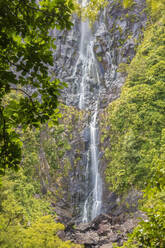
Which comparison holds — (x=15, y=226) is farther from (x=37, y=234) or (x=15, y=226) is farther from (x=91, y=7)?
(x=91, y=7)

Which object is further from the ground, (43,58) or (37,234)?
(43,58)

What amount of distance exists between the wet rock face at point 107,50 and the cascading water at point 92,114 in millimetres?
333

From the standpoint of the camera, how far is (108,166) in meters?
14.9

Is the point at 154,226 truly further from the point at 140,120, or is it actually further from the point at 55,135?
the point at 55,135

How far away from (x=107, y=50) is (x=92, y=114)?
23.2ft

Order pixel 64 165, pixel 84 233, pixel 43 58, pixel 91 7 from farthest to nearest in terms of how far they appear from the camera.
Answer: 1. pixel 91 7
2. pixel 64 165
3. pixel 84 233
4. pixel 43 58

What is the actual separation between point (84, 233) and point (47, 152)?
673cm

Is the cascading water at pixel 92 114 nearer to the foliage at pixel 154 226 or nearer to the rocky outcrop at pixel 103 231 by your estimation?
the rocky outcrop at pixel 103 231


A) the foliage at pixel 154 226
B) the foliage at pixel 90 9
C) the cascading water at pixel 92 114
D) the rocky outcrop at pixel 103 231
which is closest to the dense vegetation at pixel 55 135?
the foliage at pixel 154 226

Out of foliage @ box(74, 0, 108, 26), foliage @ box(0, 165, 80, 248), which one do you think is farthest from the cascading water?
foliage @ box(0, 165, 80, 248)

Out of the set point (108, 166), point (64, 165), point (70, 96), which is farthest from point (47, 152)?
point (70, 96)

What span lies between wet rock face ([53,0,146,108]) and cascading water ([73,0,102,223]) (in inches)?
13.1

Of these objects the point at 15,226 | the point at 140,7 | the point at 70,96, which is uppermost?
the point at 140,7

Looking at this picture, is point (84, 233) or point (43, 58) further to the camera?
point (84, 233)
